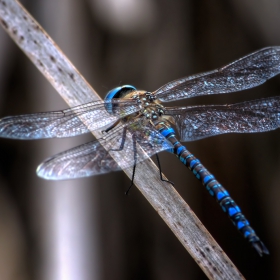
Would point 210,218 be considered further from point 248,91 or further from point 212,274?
point 212,274

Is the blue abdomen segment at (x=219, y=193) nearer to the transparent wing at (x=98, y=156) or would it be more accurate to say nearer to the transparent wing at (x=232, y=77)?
the transparent wing at (x=98, y=156)

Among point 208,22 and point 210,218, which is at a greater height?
point 208,22

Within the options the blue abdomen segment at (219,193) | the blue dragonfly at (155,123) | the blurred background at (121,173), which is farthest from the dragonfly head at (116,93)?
the blurred background at (121,173)

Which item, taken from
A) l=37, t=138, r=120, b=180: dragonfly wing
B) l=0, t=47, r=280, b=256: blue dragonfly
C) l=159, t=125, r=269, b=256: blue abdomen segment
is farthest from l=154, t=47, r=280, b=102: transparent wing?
l=37, t=138, r=120, b=180: dragonfly wing

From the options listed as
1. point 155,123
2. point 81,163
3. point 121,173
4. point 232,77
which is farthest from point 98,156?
point 121,173

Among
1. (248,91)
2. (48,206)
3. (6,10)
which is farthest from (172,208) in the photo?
(248,91)

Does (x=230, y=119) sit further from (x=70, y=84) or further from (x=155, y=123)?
Result: (x=70, y=84)
